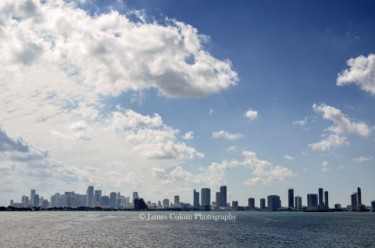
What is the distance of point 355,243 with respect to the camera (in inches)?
4060

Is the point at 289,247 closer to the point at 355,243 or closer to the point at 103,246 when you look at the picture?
the point at 355,243

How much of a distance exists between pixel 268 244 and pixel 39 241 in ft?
180

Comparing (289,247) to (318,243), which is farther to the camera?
(318,243)

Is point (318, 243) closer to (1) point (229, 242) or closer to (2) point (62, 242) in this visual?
(1) point (229, 242)

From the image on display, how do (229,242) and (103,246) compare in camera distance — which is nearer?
(103,246)

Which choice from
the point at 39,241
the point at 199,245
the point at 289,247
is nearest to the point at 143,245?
the point at 199,245

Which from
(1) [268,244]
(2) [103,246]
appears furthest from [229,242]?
(2) [103,246]

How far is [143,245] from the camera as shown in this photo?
92625 millimetres

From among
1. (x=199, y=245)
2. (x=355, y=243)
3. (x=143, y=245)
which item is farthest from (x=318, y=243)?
(x=143, y=245)

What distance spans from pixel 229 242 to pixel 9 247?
50.4 meters

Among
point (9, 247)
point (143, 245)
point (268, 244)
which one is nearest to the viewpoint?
point (9, 247)

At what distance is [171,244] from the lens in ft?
314

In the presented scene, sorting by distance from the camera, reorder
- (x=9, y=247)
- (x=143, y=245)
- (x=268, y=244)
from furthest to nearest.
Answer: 1. (x=268, y=244)
2. (x=143, y=245)
3. (x=9, y=247)

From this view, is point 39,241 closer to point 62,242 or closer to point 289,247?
point 62,242
